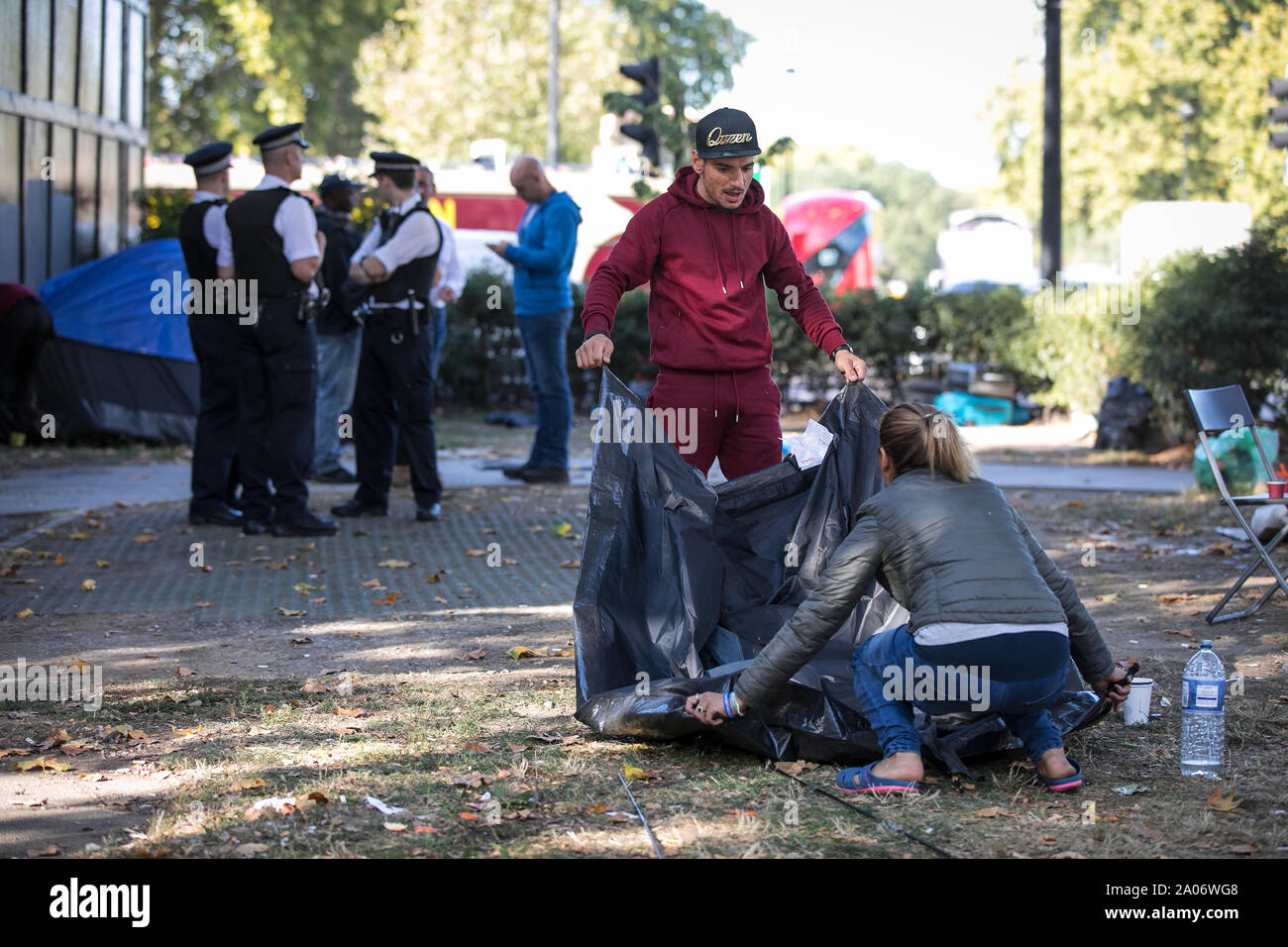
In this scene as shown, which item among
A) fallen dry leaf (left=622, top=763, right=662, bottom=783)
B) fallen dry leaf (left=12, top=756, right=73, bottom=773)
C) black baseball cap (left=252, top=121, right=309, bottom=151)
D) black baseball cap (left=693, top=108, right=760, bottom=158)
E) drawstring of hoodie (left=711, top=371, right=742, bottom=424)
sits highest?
black baseball cap (left=252, top=121, right=309, bottom=151)

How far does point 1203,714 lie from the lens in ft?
15.3

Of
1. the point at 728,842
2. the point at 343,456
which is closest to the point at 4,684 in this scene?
the point at 728,842

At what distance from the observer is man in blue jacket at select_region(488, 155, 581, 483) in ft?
35.5

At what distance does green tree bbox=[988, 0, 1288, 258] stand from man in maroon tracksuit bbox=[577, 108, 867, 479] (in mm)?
31581

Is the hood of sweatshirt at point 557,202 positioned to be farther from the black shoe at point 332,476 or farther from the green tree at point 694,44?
the green tree at point 694,44

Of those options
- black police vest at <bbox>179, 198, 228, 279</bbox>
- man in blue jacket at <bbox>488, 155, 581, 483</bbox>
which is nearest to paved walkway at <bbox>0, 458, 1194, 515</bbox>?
man in blue jacket at <bbox>488, 155, 581, 483</bbox>

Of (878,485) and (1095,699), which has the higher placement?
(878,485)

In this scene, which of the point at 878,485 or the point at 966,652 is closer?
the point at 966,652

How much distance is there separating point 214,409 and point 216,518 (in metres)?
0.70

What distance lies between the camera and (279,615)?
702 cm

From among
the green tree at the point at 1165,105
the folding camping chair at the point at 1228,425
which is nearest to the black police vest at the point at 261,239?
the folding camping chair at the point at 1228,425

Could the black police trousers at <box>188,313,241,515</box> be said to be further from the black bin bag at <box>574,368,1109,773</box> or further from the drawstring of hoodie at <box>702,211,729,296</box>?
the black bin bag at <box>574,368,1109,773</box>
